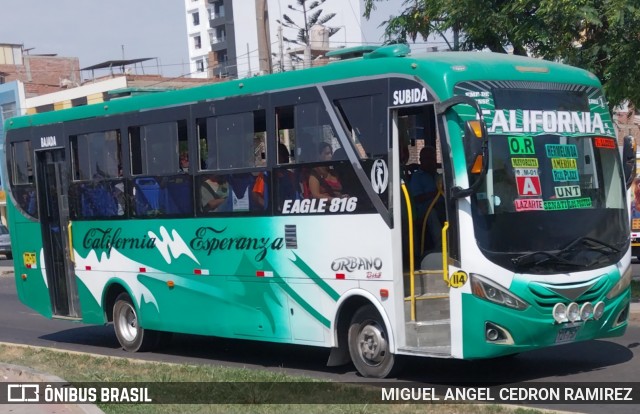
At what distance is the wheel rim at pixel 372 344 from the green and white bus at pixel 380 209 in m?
0.02

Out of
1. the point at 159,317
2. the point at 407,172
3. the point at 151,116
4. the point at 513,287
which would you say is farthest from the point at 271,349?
A: the point at 513,287

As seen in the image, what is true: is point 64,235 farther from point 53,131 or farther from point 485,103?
point 485,103

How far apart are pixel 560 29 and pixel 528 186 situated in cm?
609

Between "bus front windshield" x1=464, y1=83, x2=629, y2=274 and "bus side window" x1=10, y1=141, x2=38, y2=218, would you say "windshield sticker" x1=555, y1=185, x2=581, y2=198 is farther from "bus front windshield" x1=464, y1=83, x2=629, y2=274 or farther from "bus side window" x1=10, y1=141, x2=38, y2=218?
"bus side window" x1=10, y1=141, x2=38, y2=218

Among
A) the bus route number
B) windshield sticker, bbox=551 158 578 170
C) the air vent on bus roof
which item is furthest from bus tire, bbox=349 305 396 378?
the air vent on bus roof

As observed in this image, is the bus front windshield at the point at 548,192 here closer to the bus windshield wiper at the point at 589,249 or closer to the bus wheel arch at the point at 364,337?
the bus windshield wiper at the point at 589,249

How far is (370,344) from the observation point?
11.2 meters

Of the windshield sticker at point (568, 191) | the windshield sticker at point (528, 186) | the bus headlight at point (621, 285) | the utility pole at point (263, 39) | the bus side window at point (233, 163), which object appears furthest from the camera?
the utility pole at point (263, 39)

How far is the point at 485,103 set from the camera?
1030cm

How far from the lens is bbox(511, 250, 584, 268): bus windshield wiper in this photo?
1005 cm

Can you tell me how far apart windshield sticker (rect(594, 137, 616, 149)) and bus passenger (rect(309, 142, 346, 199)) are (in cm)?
274

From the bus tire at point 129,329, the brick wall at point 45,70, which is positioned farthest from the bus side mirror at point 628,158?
the brick wall at point 45,70

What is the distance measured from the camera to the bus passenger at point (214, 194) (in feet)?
42.0

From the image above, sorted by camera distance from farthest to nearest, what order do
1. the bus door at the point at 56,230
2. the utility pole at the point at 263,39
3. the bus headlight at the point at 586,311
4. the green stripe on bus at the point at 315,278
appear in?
the utility pole at the point at 263,39 < the bus door at the point at 56,230 < the green stripe on bus at the point at 315,278 < the bus headlight at the point at 586,311
